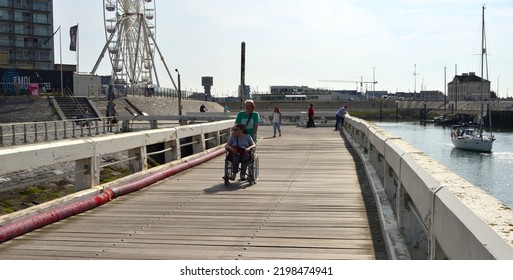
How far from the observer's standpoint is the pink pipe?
23.9 ft

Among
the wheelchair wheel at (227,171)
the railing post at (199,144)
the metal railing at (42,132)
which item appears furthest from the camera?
the metal railing at (42,132)

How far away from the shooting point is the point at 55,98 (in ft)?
229

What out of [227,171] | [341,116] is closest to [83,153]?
[227,171]

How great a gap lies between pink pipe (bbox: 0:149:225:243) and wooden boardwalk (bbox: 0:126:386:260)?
0.35ft

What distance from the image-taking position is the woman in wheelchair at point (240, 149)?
11.9 metres

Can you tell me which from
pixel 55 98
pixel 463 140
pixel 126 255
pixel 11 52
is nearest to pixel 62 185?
pixel 126 255

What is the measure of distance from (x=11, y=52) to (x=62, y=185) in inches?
3679

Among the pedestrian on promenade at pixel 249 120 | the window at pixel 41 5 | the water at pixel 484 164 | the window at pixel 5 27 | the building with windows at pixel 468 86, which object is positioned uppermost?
the window at pixel 41 5

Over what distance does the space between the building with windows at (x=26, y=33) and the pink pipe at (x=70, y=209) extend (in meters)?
95.3

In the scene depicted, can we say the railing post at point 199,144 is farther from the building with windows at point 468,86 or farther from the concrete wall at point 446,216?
the building with windows at point 468,86

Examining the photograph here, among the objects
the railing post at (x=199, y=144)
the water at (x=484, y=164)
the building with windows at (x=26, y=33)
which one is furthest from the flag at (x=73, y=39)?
the railing post at (x=199, y=144)

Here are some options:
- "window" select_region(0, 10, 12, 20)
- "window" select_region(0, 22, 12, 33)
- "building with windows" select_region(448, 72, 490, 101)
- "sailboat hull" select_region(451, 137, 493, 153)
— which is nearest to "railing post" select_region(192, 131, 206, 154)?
"sailboat hull" select_region(451, 137, 493, 153)

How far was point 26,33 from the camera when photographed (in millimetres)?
105938

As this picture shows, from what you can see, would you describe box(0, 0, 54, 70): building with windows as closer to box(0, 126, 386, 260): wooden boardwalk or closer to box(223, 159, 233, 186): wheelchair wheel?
box(223, 159, 233, 186): wheelchair wheel
